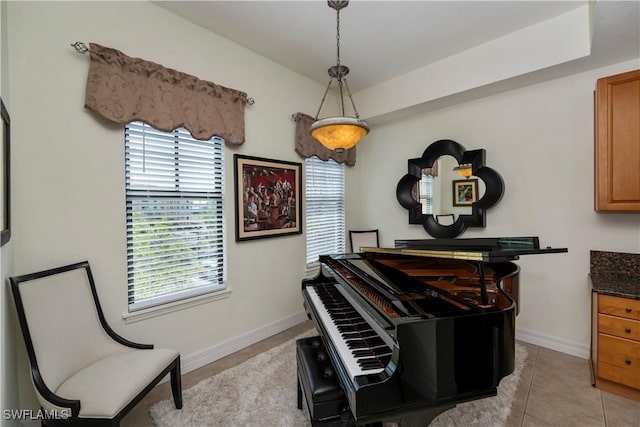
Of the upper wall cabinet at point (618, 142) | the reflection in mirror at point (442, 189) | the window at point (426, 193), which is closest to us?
the upper wall cabinet at point (618, 142)

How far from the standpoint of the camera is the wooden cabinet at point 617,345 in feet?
6.53

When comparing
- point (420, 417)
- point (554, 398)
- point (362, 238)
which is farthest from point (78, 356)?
point (554, 398)

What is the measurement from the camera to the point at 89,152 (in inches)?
76.5

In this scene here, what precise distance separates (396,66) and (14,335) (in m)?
4.06

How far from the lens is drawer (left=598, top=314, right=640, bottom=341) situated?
1990 mm

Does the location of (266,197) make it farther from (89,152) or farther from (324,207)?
(89,152)

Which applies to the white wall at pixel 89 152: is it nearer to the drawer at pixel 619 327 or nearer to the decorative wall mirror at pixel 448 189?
the decorative wall mirror at pixel 448 189

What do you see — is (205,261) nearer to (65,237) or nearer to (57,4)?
(65,237)

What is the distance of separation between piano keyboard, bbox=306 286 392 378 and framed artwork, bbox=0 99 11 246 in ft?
5.63

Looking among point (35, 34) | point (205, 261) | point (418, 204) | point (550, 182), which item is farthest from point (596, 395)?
point (35, 34)

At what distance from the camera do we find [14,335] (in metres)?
1.67

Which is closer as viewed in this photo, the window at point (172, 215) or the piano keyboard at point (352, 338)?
the piano keyboard at point (352, 338)

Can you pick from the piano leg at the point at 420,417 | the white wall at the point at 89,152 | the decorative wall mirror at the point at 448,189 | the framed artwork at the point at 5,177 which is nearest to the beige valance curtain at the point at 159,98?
the white wall at the point at 89,152

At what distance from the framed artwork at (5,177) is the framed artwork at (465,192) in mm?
3790
